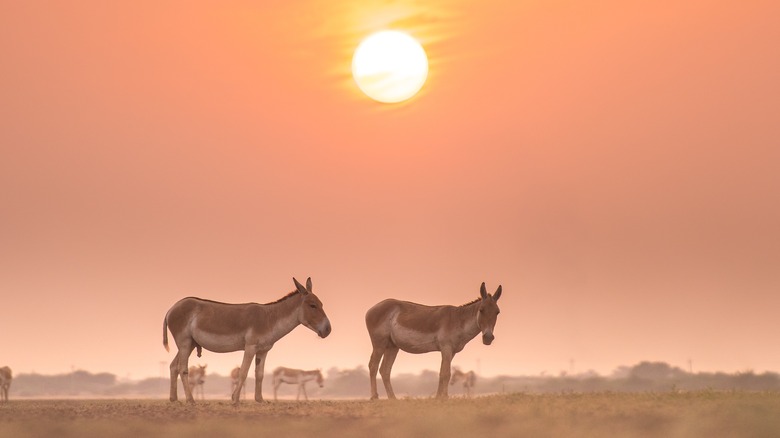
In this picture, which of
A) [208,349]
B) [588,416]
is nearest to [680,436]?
[588,416]

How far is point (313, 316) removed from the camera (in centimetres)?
2775

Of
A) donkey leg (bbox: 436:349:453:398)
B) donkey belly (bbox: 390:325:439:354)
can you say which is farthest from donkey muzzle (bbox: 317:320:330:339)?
donkey leg (bbox: 436:349:453:398)

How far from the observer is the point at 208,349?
2802 centimetres

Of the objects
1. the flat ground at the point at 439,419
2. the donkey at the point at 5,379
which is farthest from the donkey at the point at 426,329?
the donkey at the point at 5,379

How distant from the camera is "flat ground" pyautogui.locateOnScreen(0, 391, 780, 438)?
19.0 meters

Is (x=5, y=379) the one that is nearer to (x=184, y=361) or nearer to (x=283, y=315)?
(x=184, y=361)

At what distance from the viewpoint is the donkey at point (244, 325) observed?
2738 cm

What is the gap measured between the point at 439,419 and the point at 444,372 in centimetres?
838

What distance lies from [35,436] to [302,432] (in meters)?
4.90

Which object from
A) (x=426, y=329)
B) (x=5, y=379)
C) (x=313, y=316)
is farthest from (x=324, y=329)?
(x=5, y=379)

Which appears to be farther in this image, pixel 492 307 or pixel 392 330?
pixel 392 330

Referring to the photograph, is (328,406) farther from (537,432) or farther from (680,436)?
(680,436)

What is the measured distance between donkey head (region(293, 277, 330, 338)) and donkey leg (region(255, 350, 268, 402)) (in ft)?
4.52

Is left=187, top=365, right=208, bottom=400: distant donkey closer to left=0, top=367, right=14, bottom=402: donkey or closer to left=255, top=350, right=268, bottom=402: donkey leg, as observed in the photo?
left=0, top=367, right=14, bottom=402: donkey
